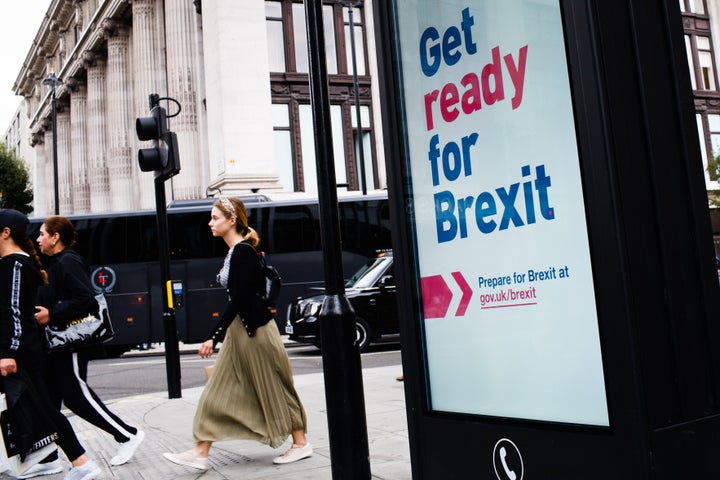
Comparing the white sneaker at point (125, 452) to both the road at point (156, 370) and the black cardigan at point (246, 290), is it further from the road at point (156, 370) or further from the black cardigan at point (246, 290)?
the road at point (156, 370)

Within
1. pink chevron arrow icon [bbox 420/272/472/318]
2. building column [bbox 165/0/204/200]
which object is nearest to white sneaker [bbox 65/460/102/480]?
pink chevron arrow icon [bbox 420/272/472/318]

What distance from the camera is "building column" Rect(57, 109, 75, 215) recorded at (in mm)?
50750

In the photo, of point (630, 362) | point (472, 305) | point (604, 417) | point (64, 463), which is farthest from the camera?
point (64, 463)

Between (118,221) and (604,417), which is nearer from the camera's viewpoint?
(604,417)

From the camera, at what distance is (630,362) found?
2389 millimetres

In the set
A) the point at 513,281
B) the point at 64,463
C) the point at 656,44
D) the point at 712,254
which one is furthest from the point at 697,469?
the point at 64,463

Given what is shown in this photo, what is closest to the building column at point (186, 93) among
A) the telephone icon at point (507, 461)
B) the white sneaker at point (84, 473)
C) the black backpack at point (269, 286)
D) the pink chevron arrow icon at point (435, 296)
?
the black backpack at point (269, 286)

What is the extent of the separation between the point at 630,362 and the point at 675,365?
0.17 meters

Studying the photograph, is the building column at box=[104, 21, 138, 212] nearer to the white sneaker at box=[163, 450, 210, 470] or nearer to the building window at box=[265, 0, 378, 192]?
the building window at box=[265, 0, 378, 192]

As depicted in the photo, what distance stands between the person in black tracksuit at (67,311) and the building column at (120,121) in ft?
116

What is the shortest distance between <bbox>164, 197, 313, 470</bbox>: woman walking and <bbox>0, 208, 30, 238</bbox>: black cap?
1.23 meters

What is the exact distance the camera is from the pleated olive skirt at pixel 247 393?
4801 mm

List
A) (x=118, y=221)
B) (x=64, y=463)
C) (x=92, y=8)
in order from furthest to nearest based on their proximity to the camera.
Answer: (x=92, y=8), (x=118, y=221), (x=64, y=463)

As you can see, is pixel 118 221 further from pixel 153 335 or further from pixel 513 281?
pixel 513 281
